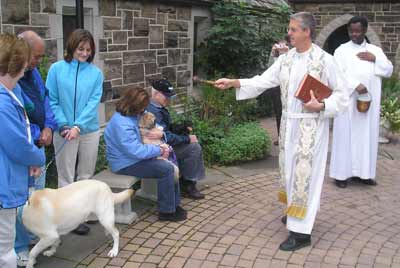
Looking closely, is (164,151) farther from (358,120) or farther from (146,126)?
(358,120)

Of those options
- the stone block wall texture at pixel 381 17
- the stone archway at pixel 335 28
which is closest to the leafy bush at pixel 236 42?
the stone archway at pixel 335 28

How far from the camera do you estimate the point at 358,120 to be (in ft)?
19.4

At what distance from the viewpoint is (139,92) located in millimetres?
4355

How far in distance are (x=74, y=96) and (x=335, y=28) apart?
12581 mm

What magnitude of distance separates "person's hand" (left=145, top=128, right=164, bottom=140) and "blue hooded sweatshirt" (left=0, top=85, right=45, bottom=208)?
1724 mm

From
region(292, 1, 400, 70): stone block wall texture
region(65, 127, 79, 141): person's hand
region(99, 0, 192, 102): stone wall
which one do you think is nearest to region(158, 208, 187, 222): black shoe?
region(65, 127, 79, 141): person's hand

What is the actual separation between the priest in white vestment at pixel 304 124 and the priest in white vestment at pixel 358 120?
6.22ft

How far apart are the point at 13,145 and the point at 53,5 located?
4.03 m

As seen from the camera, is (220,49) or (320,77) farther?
(220,49)

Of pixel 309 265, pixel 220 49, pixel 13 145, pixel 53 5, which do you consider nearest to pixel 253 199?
pixel 309 265

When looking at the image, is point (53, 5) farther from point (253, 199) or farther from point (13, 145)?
point (13, 145)

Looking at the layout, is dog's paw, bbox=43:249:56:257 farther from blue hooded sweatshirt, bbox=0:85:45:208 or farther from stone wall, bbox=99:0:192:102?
stone wall, bbox=99:0:192:102

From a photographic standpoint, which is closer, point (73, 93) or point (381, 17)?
point (73, 93)

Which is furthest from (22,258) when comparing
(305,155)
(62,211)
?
(305,155)
